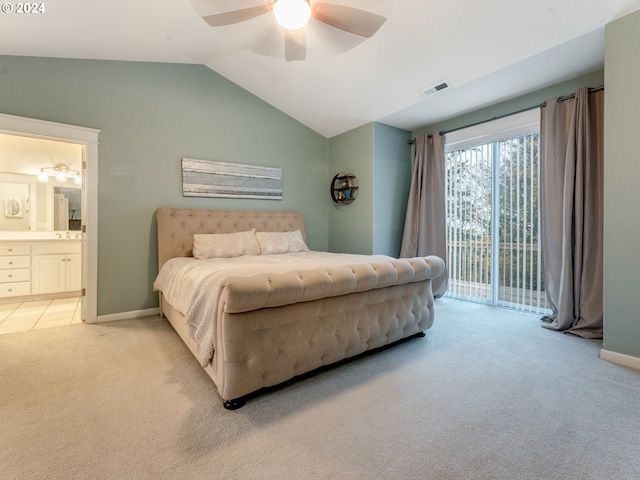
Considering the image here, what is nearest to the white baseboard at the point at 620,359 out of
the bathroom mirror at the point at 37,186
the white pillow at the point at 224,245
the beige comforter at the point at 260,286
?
the beige comforter at the point at 260,286

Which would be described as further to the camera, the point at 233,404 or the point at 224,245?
the point at 224,245

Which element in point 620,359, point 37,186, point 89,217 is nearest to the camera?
point 620,359

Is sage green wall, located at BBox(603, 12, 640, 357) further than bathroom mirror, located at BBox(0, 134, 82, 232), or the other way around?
bathroom mirror, located at BBox(0, 134, 82, 232)

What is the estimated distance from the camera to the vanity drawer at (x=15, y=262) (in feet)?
13.1

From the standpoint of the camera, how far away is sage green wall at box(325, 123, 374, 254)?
14.4ft

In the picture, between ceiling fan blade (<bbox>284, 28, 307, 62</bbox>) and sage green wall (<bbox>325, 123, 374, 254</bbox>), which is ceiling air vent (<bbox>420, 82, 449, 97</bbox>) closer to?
sage green wall (<bbox>325, 123, 374, 254</bbox>)

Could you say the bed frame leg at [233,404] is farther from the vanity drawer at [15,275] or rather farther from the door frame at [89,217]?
the vanity drawer at [15,275]

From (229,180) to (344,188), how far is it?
1770mm

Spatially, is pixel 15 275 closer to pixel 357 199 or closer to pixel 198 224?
pixel 198 224

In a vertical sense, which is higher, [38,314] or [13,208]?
[13,208]

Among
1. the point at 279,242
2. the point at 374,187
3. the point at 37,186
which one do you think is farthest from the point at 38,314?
the point at 374,187

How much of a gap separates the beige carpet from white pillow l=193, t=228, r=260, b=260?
1177mm

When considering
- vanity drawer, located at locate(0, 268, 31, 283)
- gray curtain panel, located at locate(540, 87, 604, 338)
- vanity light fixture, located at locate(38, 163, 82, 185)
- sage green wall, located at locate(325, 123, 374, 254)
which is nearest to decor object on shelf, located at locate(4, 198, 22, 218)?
vanity light fixture, located at locate(38, 163, 82, 185)

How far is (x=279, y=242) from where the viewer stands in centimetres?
389
